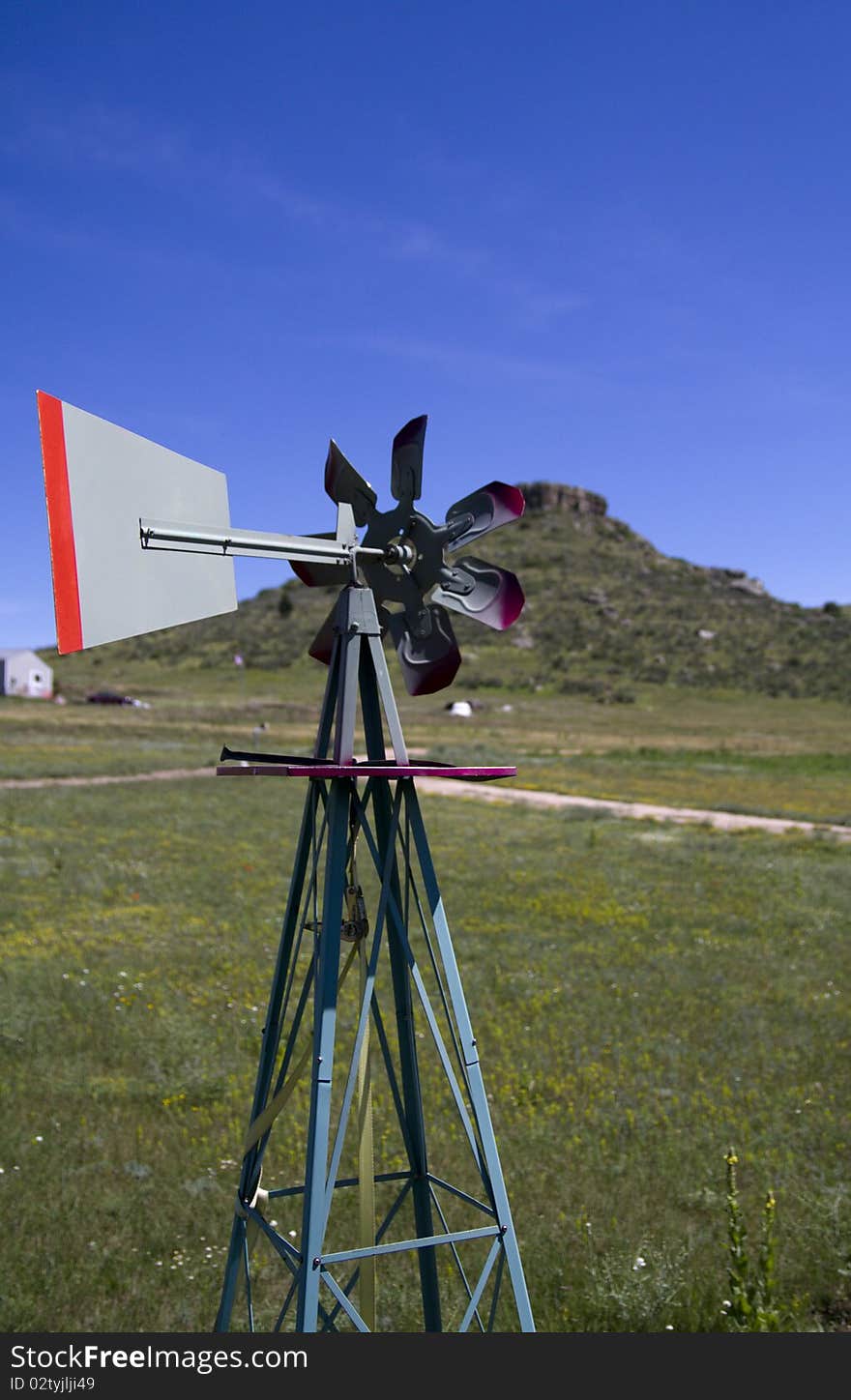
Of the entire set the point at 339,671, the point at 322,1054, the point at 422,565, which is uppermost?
the point at 422,565

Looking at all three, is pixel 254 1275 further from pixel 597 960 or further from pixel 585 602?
pixel 585 602

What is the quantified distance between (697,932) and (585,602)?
95.9 metres

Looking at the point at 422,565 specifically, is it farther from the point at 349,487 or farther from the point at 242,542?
the point at 242,542

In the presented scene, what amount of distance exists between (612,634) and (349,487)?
294ft

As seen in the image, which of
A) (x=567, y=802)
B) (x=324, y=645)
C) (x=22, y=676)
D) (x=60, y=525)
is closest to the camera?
(x=60, y=525)

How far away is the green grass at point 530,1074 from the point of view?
5.62 meters

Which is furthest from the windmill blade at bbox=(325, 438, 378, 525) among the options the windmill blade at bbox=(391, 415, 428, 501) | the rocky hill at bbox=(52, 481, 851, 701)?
the rocky hill at bbox=(52, 481, 851, 701)

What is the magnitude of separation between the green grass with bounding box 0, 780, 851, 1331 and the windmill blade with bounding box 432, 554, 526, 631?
394cm

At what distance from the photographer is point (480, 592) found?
3.96 m

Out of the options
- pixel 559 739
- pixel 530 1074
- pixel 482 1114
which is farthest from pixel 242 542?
pixel 559 739

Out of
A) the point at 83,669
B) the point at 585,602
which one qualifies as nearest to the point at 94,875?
the point at 83,669

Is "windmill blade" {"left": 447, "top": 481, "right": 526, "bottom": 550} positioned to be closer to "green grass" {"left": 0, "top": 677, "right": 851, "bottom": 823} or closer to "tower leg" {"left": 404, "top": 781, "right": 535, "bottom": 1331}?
"tower leg" {"left": 404, "top": 781, "right": 535, "bottom": 1331}

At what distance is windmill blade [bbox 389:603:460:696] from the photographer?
4031 millimetres

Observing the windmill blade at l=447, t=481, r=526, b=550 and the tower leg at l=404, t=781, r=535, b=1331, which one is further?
the windmill blade at l=447, t=481, r=526, b=550
